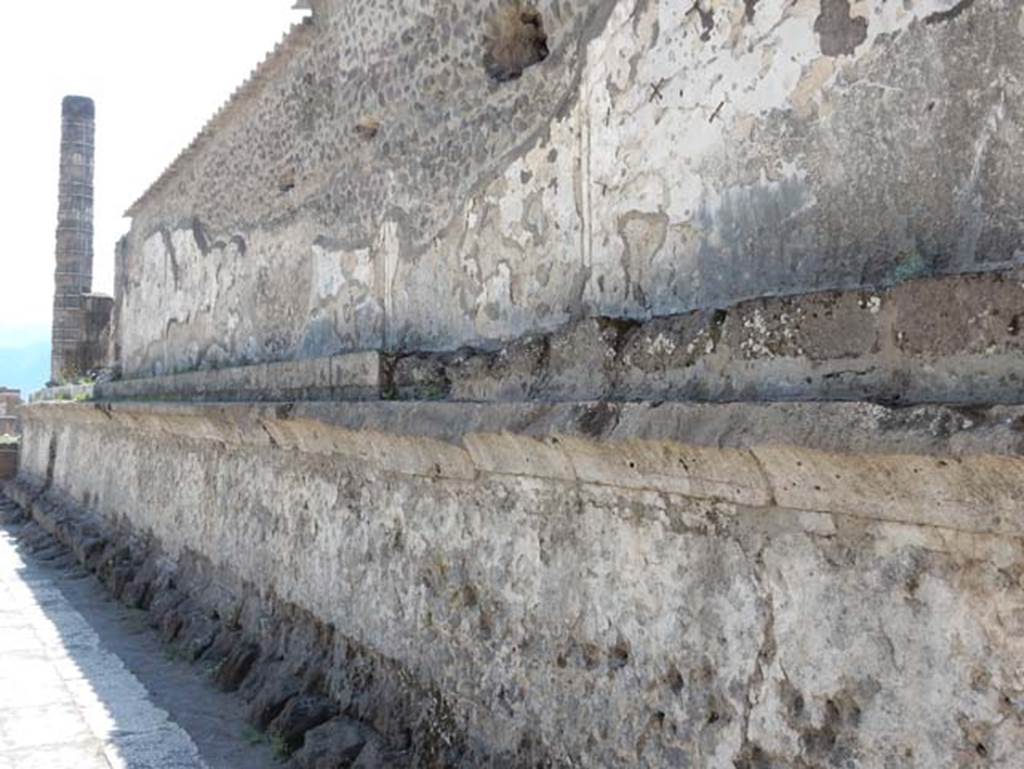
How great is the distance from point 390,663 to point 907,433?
266 cm

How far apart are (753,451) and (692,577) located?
0.48 m

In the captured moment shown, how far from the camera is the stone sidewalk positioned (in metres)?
4.32

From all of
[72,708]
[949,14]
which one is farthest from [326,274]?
[949,14]

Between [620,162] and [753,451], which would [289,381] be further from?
[753,451]

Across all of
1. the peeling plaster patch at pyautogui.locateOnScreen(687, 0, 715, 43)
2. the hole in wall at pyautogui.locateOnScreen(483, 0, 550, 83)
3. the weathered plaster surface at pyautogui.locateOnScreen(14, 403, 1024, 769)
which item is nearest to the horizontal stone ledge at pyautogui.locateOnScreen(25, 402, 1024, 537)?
the weathered plaster surface at pyautogui.locateOnScreen(14, 403, 1024, 769)

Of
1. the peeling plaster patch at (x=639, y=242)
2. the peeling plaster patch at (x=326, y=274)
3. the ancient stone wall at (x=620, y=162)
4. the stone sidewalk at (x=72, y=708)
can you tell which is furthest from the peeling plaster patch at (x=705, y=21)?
the stone sidewalk at (x=72, y=708)

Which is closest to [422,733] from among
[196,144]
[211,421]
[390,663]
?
[390,663]

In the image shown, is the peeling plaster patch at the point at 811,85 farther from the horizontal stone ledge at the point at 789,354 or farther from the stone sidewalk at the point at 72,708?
the stone sidewalk at the point at 72,708

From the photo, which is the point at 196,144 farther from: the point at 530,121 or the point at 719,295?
the point at 719,295

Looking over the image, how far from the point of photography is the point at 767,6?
2.46 meters

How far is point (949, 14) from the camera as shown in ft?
6.73

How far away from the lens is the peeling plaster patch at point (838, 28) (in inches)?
88.2

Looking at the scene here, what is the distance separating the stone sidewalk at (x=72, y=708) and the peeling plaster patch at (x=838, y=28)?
3.66 metres

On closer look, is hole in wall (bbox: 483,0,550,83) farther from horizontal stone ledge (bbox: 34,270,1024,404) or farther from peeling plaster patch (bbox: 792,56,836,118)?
peeling plaster patch (bbox: 792,56,836,118)
